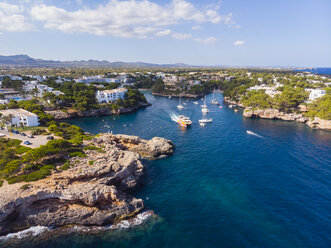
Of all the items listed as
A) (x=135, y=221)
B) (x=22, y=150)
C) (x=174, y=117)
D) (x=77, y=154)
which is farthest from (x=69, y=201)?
(x=174, y=117)

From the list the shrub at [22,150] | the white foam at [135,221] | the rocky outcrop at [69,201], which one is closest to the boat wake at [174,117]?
the rocky outcrop at [69,201]

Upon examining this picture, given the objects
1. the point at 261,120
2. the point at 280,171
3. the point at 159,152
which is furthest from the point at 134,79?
the point at 280,171

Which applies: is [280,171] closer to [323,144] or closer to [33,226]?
[323,144]

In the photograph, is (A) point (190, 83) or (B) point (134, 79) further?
(B) point (134, 79)

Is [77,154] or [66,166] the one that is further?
[77,154]

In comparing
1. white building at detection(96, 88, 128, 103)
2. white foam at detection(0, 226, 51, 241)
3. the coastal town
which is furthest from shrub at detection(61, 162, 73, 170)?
white building at detection(96, 88, 128, 103)

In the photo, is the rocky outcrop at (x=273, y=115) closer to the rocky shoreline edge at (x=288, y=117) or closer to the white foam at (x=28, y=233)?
the rocky shoreline edge at (x=288, y=117)

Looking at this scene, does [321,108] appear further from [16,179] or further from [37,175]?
[16,179]
